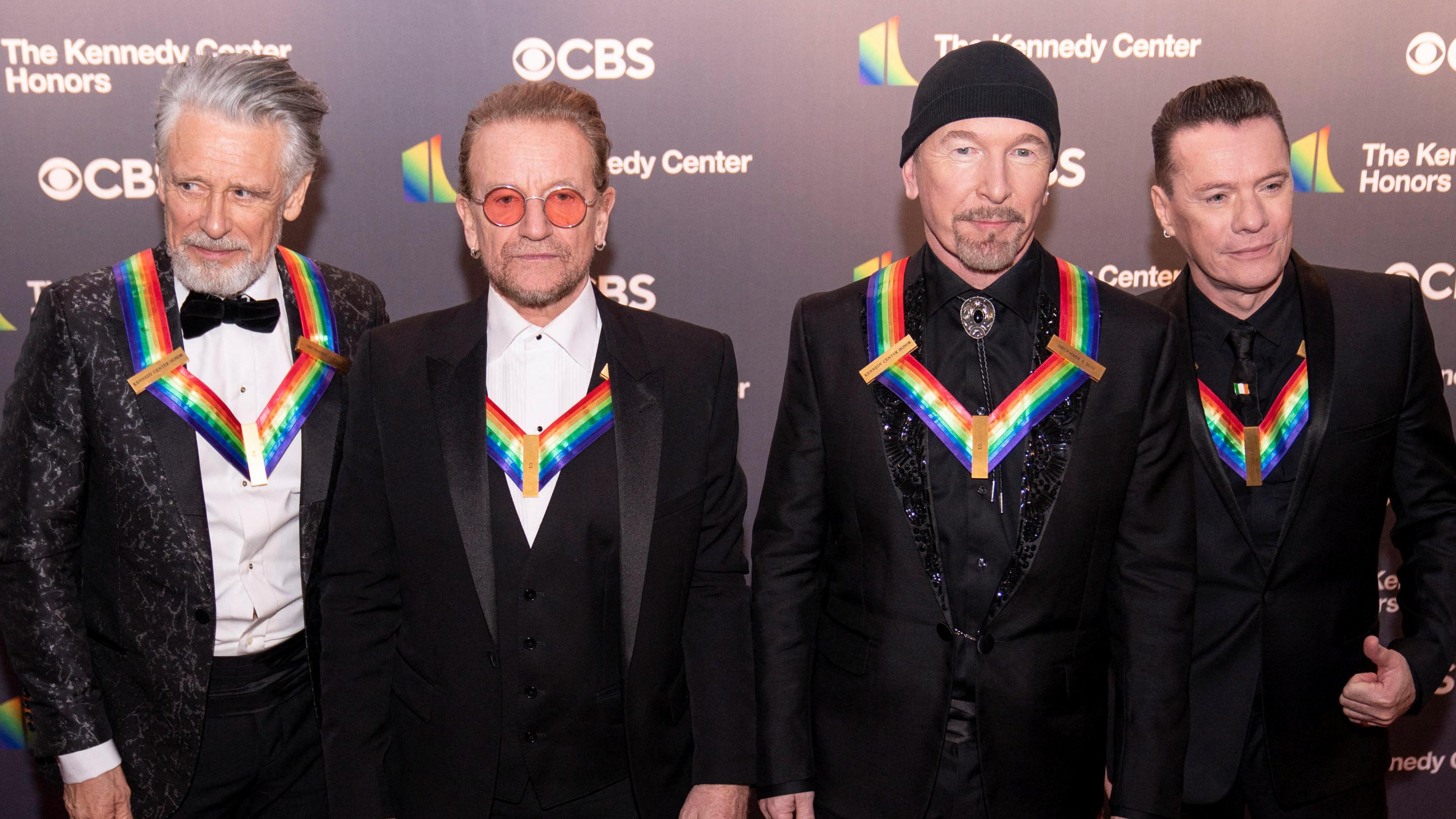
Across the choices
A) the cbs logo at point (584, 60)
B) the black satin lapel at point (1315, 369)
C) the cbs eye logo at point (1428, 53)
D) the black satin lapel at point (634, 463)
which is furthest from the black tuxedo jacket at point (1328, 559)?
the cbs logo at point (584, 60)

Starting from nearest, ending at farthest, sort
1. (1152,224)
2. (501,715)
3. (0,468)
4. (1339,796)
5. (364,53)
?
(501,715) < (0,468) < (1339,796) < (364,53) < (1152,224)

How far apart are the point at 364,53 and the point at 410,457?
1.83 meters

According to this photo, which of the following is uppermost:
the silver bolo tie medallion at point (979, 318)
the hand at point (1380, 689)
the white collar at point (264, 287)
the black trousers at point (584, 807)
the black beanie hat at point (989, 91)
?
the black beanie hat at point (989, 91)

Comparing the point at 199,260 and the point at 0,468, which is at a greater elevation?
the point at 199,260

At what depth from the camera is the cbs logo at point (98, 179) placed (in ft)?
10.5

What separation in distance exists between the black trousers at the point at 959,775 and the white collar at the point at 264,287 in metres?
1.72

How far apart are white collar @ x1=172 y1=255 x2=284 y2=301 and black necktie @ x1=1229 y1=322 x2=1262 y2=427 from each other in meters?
2.15

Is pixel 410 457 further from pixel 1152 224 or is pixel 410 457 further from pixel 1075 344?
pixel 1152 224

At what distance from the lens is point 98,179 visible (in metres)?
3.21

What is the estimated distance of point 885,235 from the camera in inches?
134

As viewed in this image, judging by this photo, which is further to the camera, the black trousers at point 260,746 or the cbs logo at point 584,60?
the cbs logo at point 584,60

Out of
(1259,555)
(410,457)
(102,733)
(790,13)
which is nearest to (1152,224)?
(790,13)

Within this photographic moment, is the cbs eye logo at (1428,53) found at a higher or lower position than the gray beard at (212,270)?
higher

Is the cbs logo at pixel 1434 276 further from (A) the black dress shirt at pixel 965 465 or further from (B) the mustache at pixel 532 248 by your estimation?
→ (B) the mustache at pixel 532 248
